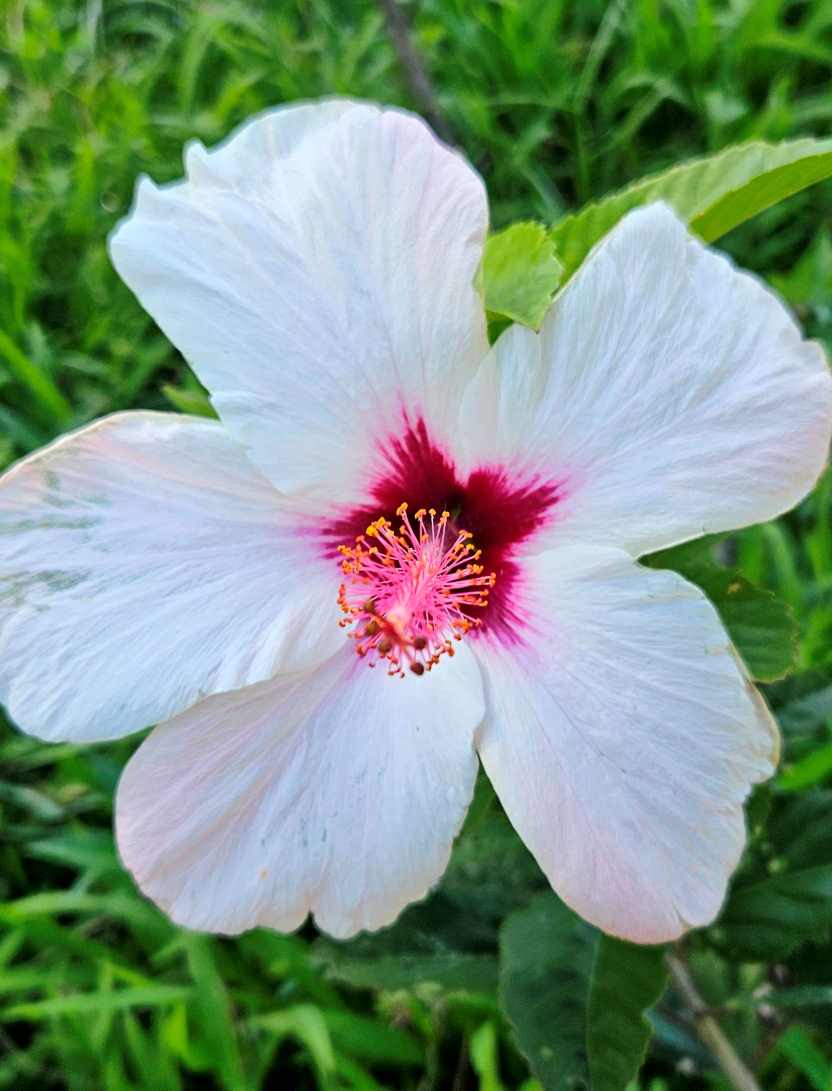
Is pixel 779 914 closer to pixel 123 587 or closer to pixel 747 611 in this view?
pixel 747 611

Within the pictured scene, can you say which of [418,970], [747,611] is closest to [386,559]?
[747,611]

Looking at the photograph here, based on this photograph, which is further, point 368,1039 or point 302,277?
point 368,1039

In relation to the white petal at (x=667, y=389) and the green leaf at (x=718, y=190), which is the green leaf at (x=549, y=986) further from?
the green leaf at (x=718, y=190)

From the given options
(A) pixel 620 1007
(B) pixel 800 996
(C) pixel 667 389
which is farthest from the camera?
(B) pixel 800 996

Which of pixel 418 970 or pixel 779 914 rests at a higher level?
pixel 418 970

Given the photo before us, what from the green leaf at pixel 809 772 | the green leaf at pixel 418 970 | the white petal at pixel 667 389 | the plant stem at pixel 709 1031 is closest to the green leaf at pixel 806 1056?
the plant stem at pixel 709 1031

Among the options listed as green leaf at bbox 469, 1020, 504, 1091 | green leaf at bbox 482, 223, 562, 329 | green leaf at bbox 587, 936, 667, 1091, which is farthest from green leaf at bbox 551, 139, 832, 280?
green leaf at bbox 469, 1020, 504, 1091
